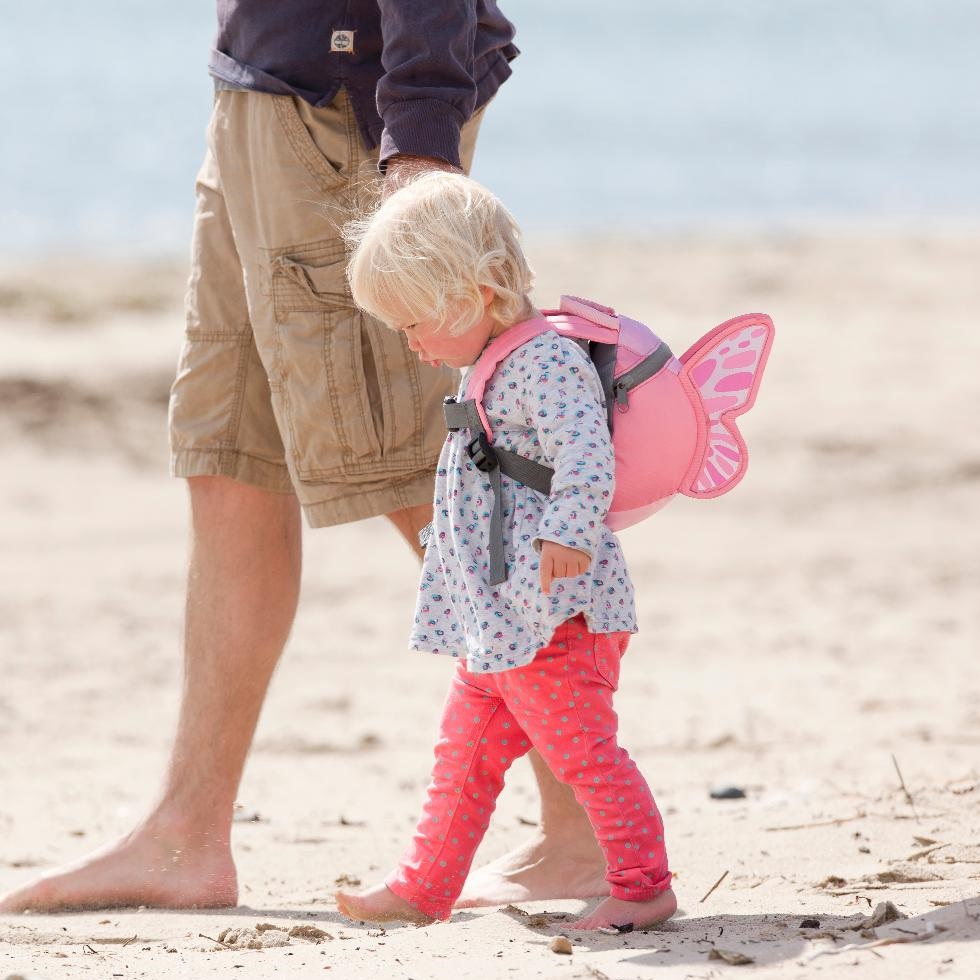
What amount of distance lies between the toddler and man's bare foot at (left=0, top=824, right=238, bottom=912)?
631 mm

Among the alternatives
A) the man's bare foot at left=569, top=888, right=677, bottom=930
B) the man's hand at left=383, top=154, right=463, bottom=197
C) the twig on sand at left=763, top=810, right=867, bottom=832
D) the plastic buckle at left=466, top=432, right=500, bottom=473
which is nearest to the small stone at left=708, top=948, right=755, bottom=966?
the man's bare foot at left=569, top=888, right=677, bottom=930

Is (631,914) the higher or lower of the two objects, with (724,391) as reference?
lower

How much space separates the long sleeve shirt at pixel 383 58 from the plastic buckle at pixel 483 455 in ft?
1.69

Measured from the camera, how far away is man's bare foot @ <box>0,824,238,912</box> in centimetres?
289

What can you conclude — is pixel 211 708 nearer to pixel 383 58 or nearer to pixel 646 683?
pixel 383 58

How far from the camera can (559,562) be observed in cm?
221

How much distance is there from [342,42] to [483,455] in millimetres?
876

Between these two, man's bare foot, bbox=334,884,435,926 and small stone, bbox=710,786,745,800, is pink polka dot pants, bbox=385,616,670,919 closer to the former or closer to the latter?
man's bare foot, bbox=334,884,435,926

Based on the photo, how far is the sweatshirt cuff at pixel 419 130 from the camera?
8.32 feet

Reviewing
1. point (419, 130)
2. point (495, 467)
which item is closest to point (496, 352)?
point (495, 467)

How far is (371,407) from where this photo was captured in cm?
281

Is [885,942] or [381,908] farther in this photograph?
[381,908]

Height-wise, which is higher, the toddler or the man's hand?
the man's hand

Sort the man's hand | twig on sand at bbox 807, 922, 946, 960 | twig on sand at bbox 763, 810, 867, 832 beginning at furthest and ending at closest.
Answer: twig on sand at bbox 763, 810, 867, 832
the man's hand
twig on sand at bbox 807, 922, 946, 960
